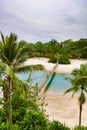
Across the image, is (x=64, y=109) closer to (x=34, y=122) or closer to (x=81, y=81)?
(x=81, y=81)

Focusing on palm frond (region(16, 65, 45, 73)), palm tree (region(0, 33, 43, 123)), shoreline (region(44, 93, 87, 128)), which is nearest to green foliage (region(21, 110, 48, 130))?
palm tree (region(0, 33, 43, 123))

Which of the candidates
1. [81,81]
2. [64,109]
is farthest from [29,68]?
[64,109]

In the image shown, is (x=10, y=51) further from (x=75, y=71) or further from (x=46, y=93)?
(x=46, y=93)

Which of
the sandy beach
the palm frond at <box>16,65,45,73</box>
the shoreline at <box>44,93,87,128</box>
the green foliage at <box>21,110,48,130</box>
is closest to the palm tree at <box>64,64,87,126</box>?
the shoreline at <box>44,93,87,128</box>

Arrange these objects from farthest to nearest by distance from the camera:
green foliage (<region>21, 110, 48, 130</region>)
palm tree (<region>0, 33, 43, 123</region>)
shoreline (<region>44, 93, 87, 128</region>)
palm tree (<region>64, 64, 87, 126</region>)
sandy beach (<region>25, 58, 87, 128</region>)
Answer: sandy beach (<region>25, 58, 87, 128</region>), shoreline (<region>44, 93, 87, 128</region>), palm tree (<region>64, 64, 87, 126</region>), green foliage (<region>21, 110, 48, 130</region>), palm tree (<region>0, 33, 43, 123</region>)

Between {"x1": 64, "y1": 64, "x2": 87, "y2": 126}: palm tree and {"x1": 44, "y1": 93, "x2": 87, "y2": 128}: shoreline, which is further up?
{"x1": 64, "y1": 64, "x2": 87, "y2": 126}: palm tree

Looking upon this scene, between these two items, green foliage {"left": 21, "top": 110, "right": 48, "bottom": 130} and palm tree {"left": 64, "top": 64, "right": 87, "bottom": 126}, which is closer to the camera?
green foliage {"left": 21, "top": 110, "right": 48, "bottom": 130}

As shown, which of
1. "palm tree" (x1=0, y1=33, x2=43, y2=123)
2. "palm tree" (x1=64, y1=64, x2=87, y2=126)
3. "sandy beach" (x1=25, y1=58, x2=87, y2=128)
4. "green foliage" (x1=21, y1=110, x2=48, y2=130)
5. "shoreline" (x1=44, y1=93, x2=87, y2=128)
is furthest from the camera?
"sandy beach" (x1=25, y1=58, x2=87, y2=128)

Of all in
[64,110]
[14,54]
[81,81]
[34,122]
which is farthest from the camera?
[64,110]

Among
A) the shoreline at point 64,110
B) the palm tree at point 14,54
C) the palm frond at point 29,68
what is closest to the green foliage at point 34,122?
the palm tree at point 14,54

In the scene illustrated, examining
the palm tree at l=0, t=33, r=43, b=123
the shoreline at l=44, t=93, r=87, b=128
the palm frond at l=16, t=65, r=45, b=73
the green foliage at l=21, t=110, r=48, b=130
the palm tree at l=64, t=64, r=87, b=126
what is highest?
the palm tree at l=0, t=33, r=43, b=123

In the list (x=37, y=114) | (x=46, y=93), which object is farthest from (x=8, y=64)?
(x=46, y=93)

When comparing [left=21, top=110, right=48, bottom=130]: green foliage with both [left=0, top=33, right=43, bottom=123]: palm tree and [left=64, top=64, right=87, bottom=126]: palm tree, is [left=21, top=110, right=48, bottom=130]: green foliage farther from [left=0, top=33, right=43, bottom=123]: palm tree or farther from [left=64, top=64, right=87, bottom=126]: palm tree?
[left=64, top=64, right=87, bottom=126]: palm tree

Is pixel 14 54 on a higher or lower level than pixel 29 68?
higher
